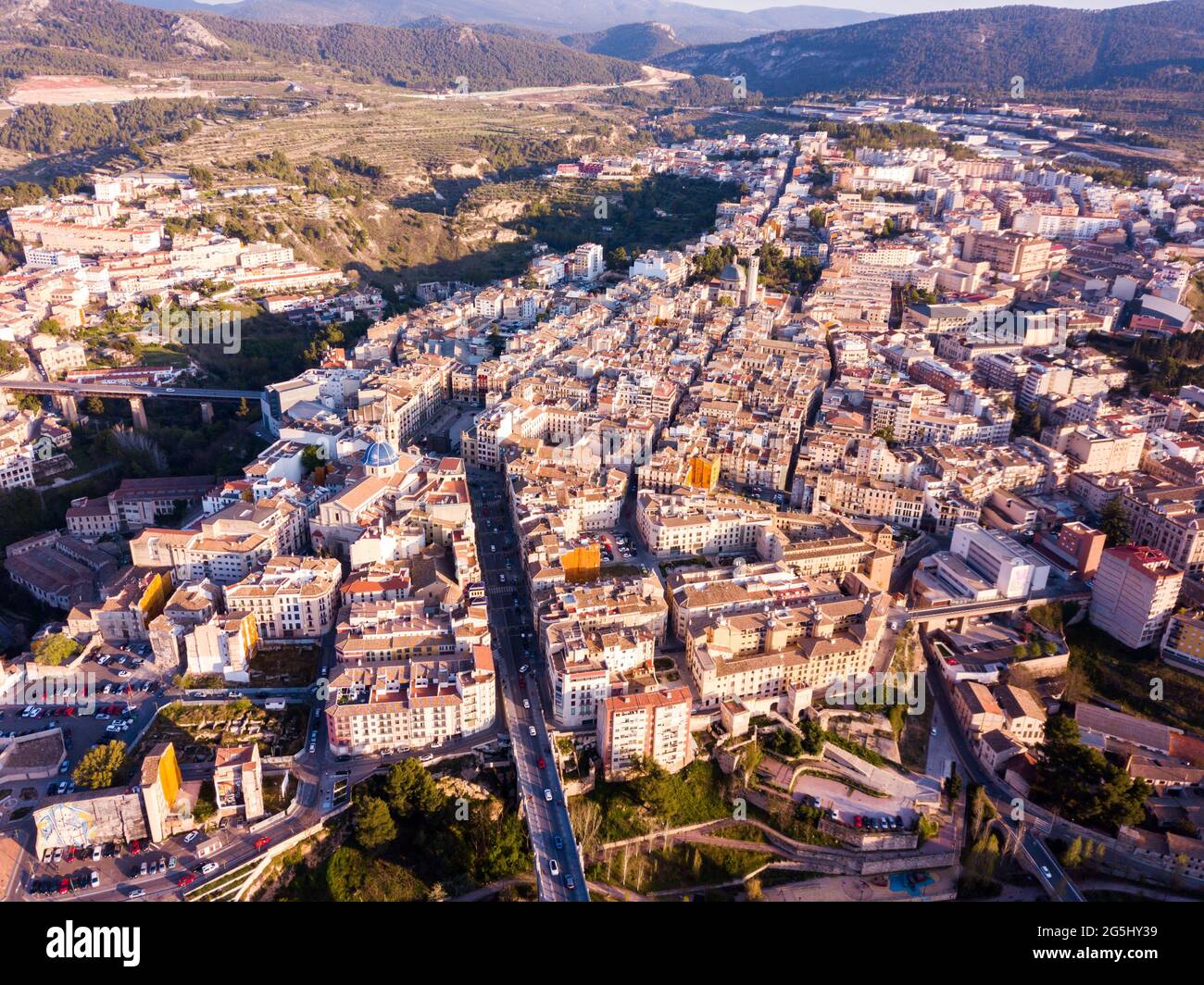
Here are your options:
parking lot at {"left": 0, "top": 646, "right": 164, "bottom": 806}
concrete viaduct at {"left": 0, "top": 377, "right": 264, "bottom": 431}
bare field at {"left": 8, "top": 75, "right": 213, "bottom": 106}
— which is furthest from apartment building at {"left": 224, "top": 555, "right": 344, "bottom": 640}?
bare field at {"left": 8, "top": 75, "right": 213, "bottom": 106}

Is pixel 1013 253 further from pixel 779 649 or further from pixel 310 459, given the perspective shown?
pixel 310 459

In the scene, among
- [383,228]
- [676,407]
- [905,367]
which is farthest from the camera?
[383,228]

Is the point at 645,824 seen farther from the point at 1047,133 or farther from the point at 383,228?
the point at 1047,133

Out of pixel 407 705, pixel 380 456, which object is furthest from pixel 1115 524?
A: pixel 380 456

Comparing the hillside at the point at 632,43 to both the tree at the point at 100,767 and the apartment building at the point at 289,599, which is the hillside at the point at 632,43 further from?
the tree at the point at 100,767

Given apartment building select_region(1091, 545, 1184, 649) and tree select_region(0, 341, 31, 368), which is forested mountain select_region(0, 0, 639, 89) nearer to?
tree select_region(0, 341, 31, 368)

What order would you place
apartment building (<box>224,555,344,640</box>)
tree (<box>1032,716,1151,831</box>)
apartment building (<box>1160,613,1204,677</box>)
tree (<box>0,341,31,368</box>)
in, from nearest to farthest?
1. tree (<box>1032,716,1151,831</box>)
2. apartment building (<box>224,555,344,640</box>)
3. apartment building (<box>1160,613,1204,677</box>)
4. tree (<box>0,341,31,368</box>)
